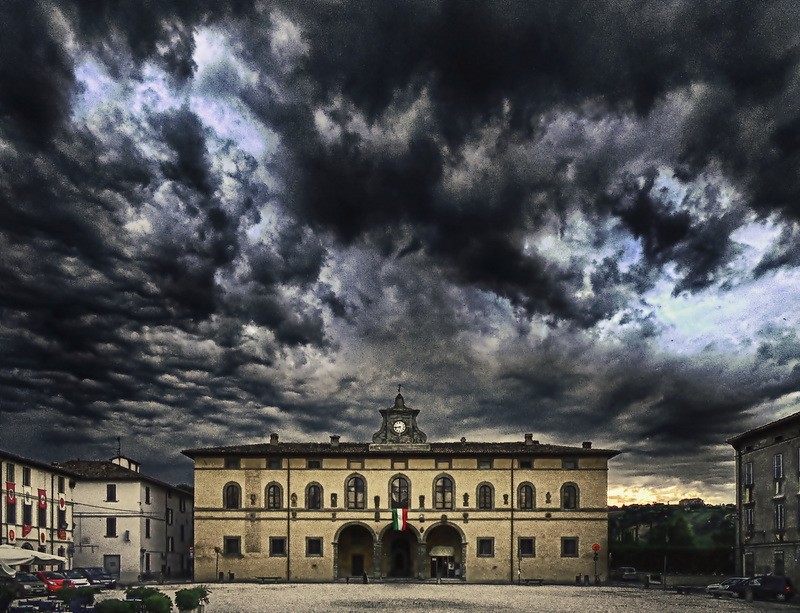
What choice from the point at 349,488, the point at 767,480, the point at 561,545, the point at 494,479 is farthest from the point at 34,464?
the point at 767,480

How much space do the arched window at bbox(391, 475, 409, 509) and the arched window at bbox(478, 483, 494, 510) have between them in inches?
211

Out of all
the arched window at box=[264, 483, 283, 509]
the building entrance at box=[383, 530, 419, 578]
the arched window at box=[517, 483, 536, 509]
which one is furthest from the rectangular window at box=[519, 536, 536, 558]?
the arched window at box=[264, 483, 283, 509]

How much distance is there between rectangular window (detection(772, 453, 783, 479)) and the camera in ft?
151

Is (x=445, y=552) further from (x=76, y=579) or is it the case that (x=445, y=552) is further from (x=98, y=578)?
(x=76, y=579)

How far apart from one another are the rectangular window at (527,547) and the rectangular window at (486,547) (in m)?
2.07

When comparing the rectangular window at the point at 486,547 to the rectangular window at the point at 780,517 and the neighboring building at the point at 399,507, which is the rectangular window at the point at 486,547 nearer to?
the neighboring building at the point at 399,507

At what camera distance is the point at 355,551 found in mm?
59094

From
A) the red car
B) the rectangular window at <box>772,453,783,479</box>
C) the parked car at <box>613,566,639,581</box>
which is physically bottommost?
the parked car at <box>613,566,639,581</box>

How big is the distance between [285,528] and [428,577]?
11.0 metres

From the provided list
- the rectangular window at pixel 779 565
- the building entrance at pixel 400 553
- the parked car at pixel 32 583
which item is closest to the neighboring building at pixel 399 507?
the building entrance at pixel 400 553

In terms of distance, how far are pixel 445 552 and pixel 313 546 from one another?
9608 mm

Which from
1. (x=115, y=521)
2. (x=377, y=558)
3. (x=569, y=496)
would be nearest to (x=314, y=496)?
(x=377, y=558)

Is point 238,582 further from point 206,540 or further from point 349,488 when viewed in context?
point 349,488

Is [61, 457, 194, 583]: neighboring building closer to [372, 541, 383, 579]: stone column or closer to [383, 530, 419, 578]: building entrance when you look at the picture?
[372, 541, 383, 579]: stone column
